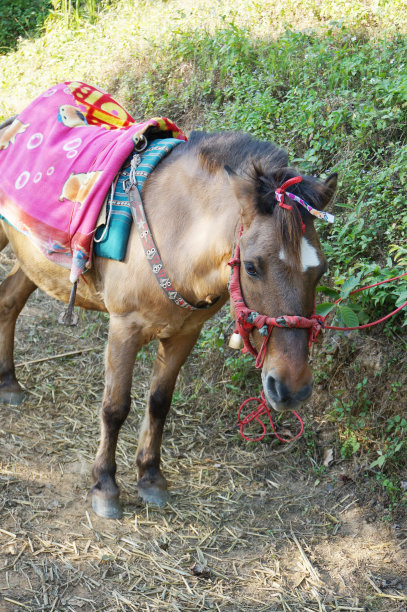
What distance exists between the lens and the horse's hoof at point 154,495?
3.25 m

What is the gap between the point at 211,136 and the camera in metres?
Answer: 2.81

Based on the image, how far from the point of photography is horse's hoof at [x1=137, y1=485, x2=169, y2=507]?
3250 millimetres

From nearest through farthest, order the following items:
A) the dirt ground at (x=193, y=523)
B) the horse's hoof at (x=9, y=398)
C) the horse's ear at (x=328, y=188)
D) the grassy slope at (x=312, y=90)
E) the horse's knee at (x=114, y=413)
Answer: the horse's ear at (x=328, y=188) < the dirt ground at (x=193, y=523) < the horse's knee at (x=114, y=413) < the grassy slope at (x=312, y=90) < the horse's hoof at (x=9, y=398)

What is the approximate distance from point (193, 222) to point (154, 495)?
153cm

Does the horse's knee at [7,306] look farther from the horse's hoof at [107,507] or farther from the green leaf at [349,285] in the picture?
the green leaf at [349,285]

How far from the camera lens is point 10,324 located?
4.14 meters

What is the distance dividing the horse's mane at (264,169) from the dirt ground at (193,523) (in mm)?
1561

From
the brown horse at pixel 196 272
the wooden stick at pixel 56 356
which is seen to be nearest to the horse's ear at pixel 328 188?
the brown horse at pixel 196 272

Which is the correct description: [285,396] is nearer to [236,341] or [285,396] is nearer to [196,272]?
[236,341]

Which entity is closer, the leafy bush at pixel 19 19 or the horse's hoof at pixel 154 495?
the horse's hoof at pixel 154 495

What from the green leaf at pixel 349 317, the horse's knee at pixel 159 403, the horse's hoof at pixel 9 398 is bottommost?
the horse's hoof at pixel 9 398

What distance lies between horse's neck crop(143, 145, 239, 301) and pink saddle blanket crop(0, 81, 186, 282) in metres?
0.28

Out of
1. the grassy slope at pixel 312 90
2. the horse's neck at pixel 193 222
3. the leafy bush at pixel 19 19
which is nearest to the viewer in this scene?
the horse's neck at pixel 193 222

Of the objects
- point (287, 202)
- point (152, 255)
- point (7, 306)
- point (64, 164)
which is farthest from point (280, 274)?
point (7, 306)
